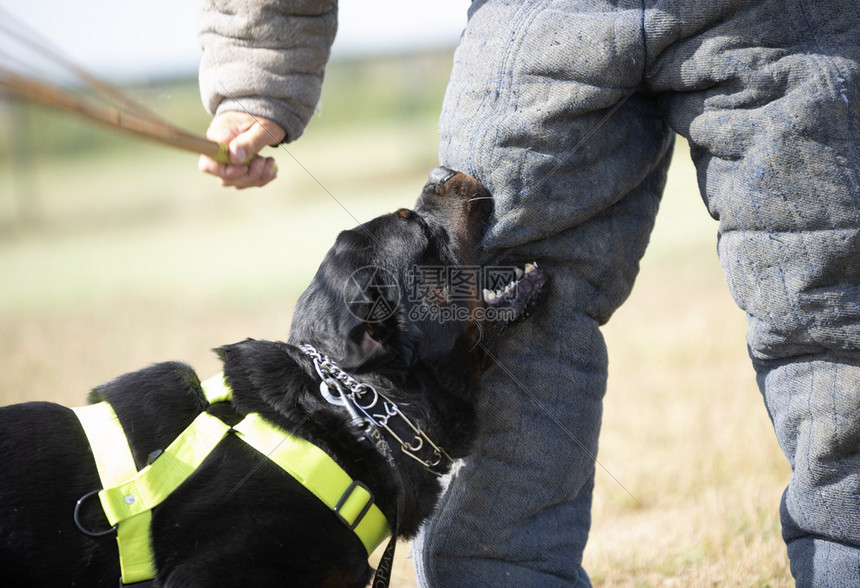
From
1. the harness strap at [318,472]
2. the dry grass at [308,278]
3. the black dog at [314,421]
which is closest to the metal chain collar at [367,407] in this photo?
the black dog at [314,421]

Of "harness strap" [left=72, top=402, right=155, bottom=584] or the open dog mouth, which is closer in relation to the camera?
"harness strap" [left=72, top=402, right=155, bottom=584]

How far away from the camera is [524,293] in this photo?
2605mm

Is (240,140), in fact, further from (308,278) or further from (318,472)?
(308,278)

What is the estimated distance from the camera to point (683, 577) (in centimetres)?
294

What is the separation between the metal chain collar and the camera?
2.34 metres

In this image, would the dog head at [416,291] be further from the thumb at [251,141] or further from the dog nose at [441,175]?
the thumb at [251,141]

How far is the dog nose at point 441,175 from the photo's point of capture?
2.59 m

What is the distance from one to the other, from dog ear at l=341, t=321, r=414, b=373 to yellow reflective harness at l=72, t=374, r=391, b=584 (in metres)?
0.30

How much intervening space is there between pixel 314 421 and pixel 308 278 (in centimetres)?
724

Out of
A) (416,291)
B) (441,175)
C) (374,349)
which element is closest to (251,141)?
(441,175)

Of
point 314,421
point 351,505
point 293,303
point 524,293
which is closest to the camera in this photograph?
point 351,505

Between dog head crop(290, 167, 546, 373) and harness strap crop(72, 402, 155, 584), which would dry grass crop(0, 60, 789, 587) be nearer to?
dog head crop(290, 167, 546, 373)

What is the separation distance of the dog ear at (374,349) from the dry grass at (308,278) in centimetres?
126

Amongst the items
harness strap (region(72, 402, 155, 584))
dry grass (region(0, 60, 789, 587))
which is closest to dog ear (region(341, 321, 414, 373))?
harness strap (region(72, 402, 155, 584))
